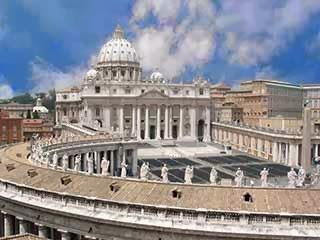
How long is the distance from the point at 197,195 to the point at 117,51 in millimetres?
147634

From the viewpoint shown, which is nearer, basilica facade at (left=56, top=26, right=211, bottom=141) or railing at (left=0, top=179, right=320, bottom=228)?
railing at (left=0, top=179, right=320, bottom=228)

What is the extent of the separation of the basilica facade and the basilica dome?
186cm

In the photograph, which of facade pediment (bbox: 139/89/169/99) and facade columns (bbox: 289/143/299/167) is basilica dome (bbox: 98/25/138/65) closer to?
facade pediment (bbox: 139/89/169/99)

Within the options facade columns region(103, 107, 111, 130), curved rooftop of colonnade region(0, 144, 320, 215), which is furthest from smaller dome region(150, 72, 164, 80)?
curved rooftop of colonnade region(0, 144, 320, 215)

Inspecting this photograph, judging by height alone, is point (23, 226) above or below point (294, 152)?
above

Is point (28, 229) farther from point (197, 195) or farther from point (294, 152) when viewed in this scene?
point (294, 152)

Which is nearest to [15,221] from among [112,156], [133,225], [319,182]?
[133,225]

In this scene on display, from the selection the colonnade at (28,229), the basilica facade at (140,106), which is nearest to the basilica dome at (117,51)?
the basilica facade at (140,106)

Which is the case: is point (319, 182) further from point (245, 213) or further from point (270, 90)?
point (270, 90)

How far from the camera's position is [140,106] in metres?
150

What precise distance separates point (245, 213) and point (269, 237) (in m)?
1.93

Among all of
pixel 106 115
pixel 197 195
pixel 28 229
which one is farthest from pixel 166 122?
pixel 197 195

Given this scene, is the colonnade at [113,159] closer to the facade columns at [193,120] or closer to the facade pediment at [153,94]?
the facade pediment at [153,94]

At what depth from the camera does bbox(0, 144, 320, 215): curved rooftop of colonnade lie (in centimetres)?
3216
